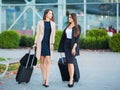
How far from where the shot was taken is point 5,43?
80.3ft

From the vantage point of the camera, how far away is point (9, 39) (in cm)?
2447

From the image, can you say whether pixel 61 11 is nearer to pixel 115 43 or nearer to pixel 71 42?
pixel 115 43

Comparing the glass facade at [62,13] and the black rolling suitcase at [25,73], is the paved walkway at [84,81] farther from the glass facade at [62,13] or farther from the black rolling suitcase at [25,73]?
the glass facade at [62,13]

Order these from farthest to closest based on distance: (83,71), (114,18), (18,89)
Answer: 1. (114,18)
2. (83,71)
3. (18,89)

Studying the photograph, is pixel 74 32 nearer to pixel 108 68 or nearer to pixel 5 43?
pixel 108 68

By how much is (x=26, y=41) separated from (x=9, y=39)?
0.98m

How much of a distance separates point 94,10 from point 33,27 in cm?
398

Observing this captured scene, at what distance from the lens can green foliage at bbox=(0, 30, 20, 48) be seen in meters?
24.4

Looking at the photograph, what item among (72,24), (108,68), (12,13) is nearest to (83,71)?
(108,68)

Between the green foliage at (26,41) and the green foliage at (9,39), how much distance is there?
0.52 m

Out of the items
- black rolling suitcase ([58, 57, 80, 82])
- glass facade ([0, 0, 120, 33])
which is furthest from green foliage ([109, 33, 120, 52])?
black rolling suitcase ([58, 57, 80, 82])

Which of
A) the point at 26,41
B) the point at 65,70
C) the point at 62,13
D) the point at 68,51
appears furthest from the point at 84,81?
the point at 62,13

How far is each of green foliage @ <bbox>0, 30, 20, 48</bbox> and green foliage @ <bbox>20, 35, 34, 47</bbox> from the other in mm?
524

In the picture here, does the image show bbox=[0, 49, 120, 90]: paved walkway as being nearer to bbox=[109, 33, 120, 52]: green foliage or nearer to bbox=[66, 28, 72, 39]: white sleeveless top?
bbox=[66, 28, 72, 39]: white sleeveless top
